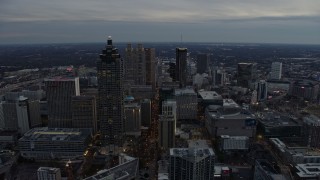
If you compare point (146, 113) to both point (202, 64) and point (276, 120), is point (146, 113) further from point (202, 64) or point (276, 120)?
point (202, 64)

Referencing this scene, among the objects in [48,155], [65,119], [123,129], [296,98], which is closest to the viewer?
[48,155]

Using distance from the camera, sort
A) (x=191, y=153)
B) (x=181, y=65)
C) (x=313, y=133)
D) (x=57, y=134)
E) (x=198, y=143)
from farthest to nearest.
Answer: (x=181, y=65) → (x=57, y=134) → (x=198, y=143) → (x=313, y=133) → (x=191, y=153)

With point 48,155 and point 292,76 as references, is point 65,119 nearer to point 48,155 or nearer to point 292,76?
point 48,155

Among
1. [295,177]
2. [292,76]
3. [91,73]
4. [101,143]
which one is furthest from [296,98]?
[91,73]

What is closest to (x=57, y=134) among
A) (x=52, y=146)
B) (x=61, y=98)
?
(x=52, y=146)

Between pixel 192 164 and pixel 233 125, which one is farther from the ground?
pixel 192 164

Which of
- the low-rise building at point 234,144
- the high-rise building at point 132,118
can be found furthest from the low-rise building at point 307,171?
the high-rise building at point 132,118

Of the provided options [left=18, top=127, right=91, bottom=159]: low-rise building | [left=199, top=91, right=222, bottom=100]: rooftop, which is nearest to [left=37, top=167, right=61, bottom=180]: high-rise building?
[left=18, top=127, right=91, bottom=159]: low-rise building
